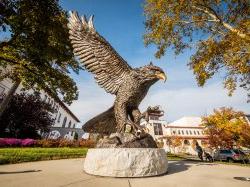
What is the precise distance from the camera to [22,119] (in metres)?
19.2

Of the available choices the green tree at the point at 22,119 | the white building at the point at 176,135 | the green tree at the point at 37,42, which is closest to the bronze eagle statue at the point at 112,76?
the green tree at the point at 37,42

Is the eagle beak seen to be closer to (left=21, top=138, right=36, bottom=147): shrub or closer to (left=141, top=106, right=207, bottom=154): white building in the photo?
(left=21, top=138, right=36, bottom=147): shrub

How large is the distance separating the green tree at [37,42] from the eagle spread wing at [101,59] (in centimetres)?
595

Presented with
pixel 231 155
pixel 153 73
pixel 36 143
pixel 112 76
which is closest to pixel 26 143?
pixel 36 143

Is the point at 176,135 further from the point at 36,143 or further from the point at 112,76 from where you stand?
the point at 112,76

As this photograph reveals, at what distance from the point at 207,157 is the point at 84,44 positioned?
16.1m

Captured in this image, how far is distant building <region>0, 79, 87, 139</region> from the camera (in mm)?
21641

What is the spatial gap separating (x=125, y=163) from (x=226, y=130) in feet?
87.7

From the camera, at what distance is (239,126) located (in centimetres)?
2452

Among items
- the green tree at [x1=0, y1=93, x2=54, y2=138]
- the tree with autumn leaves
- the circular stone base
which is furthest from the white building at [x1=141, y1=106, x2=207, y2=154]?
the circular stone base

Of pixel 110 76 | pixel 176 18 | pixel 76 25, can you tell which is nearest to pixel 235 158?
pixel 176 18

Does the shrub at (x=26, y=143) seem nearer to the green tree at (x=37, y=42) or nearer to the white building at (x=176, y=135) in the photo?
the green tree at (x=37, y=42)

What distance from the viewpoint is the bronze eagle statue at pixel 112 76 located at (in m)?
4.30

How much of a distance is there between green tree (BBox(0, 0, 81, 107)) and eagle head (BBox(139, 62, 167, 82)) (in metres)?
7.70
